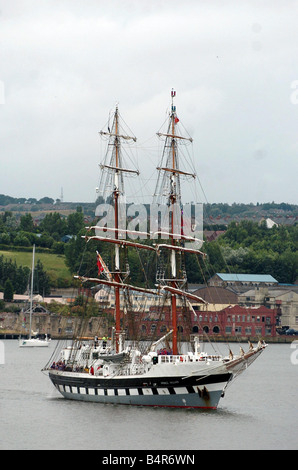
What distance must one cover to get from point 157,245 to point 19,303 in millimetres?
128586

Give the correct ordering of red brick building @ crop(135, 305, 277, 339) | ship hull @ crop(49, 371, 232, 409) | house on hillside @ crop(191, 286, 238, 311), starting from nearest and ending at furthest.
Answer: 1. ship hull @ crop(49, 371, 232, 409)
2. red brick building @ crop(135, 305, 277, 339)
3. house on hillside @ crop(191, 286, 238, 311)

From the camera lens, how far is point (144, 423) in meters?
57.9

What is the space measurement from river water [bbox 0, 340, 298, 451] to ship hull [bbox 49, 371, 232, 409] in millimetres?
732

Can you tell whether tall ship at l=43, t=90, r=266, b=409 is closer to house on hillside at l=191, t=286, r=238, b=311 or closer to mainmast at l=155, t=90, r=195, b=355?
mainmast at l=155, t=90, r=195, b=355

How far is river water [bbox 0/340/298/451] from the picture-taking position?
52500 mm

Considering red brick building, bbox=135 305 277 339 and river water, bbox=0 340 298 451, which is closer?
river water, bbox=0 340 298 451

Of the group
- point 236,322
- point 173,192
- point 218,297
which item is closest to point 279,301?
point 218,297

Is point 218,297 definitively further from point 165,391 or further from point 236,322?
point 165,391

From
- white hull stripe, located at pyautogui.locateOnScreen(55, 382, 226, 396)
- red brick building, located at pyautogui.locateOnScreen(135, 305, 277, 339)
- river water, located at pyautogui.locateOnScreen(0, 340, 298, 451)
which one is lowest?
red brick building, located at pyautogui.locateOnScreen(135, 305, 277, 339)

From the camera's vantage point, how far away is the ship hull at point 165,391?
204 ft

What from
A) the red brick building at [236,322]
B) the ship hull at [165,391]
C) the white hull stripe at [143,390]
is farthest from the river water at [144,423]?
the red brick building at [236,322]

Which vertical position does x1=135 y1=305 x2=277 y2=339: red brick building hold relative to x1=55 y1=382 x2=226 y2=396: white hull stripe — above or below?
below

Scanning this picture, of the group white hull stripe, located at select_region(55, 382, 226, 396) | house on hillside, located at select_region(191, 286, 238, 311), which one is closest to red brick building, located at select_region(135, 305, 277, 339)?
house on hillside, located at select_region(191, 286, 238, 311)
